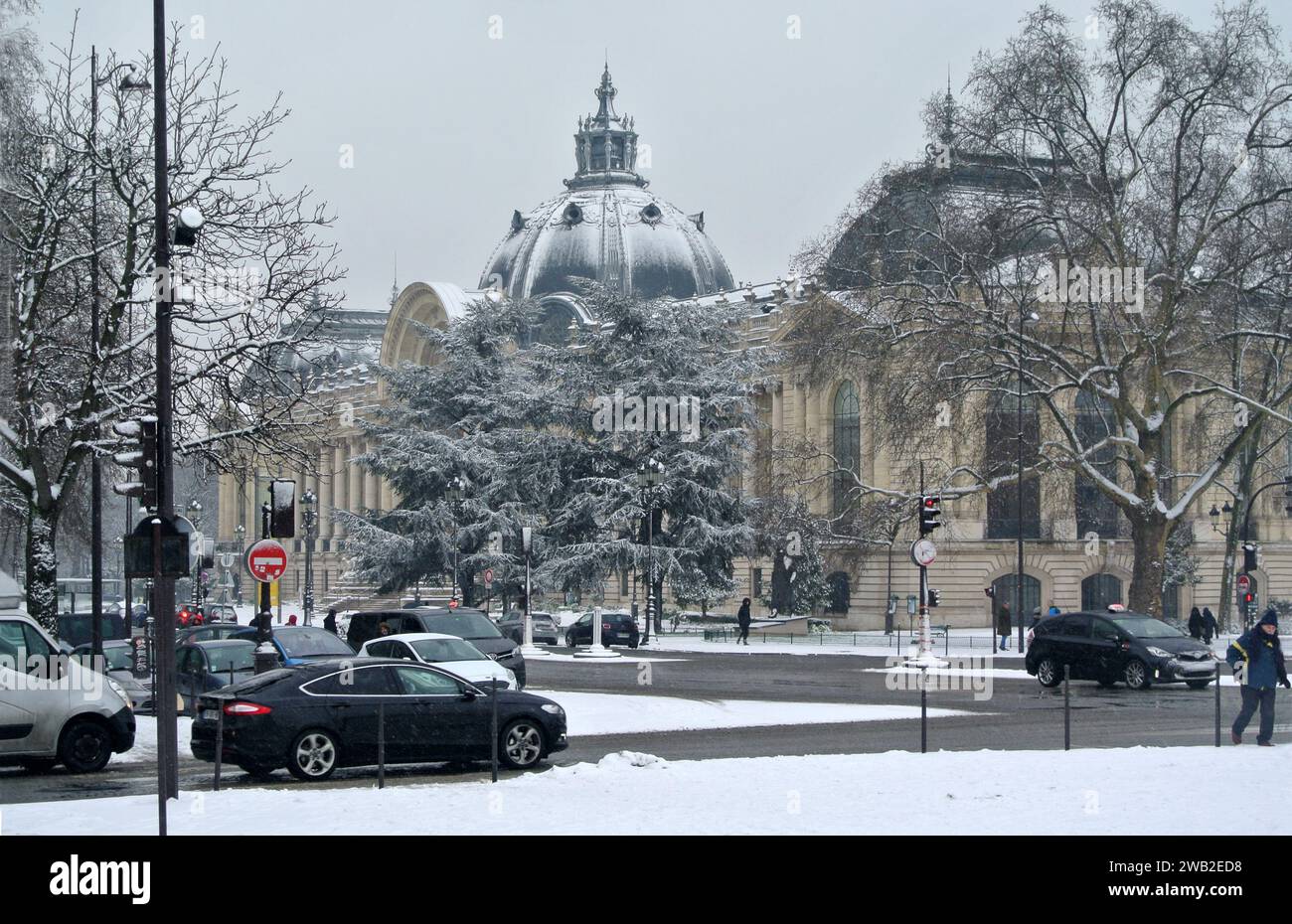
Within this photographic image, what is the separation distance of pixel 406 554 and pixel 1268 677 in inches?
2012

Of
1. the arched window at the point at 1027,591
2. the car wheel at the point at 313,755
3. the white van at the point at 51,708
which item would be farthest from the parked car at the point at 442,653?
the arched window at the point at 1027,591

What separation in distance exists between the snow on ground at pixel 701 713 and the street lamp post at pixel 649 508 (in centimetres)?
2483

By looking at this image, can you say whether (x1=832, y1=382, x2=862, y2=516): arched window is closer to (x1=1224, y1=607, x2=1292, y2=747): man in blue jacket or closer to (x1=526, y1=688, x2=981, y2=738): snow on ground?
(x1=526, y1=688, x2=981, y2=738): snow on ground

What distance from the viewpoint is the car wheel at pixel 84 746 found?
19.6 m

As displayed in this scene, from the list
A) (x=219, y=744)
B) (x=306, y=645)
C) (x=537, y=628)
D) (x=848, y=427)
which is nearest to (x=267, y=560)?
(x=219, y=744)

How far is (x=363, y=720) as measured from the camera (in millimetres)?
18453

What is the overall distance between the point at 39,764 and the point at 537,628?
135 feet

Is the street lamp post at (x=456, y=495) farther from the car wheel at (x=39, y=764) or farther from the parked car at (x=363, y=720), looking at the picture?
the parked car at (x=363, y=720)

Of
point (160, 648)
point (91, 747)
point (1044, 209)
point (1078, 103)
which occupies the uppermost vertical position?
point (1078, 103)
